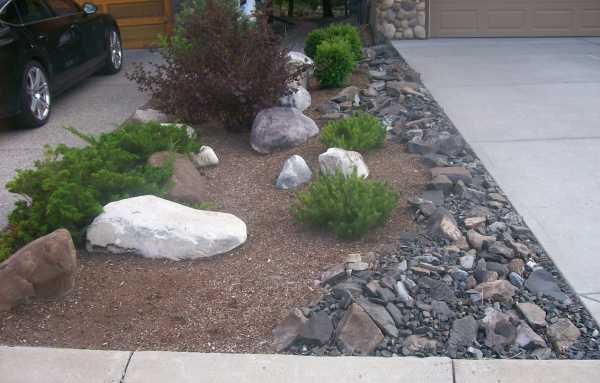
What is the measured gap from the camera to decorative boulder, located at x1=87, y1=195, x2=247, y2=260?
5.20m

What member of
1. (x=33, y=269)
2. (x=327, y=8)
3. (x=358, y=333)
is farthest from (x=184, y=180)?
(x=327, y=8)

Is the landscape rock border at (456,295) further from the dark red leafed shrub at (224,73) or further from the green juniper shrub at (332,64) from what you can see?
the green juniper shrub at (332,64)

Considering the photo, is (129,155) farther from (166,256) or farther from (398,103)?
(398,103)

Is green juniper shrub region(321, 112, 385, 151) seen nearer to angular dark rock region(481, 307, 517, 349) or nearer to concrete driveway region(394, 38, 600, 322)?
concrete driveway region(394, 38, 600, 322)

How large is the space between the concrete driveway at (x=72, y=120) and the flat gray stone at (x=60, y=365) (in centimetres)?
219

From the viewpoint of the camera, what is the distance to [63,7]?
1074 centimetres

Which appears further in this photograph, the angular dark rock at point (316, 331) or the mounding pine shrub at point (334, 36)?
the mounding pine shrub at point (334, 36)

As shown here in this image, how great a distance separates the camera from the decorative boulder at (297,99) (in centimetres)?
856

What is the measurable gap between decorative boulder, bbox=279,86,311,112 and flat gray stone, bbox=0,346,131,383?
481 cm

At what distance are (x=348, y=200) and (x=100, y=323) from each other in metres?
1.91

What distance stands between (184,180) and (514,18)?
11122 mm

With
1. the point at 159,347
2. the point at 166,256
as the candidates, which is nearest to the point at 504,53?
the point at 166,256

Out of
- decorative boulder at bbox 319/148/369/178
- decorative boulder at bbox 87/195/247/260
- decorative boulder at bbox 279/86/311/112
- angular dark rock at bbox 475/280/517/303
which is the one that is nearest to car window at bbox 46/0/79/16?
decorative boulder at bbox 279/86/311/112

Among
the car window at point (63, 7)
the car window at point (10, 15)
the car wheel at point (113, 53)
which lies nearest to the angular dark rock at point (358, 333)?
the car window at point (10, 15)
